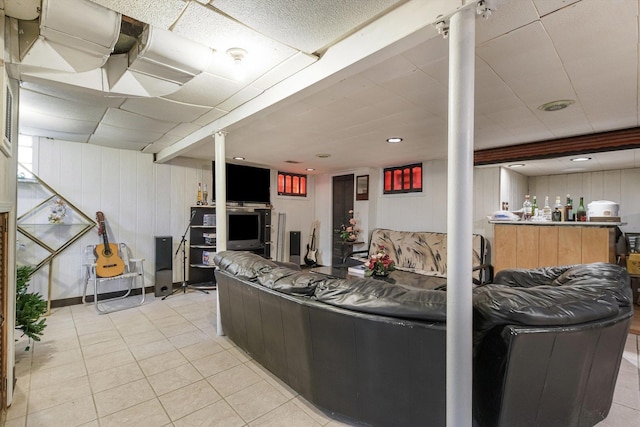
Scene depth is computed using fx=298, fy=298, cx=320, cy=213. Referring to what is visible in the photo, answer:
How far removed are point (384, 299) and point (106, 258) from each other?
4010 millimetres

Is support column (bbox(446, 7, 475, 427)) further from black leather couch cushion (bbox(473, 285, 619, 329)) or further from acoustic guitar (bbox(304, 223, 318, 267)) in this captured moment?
acoustic guitar (bbox(304, 223, 318, 267))

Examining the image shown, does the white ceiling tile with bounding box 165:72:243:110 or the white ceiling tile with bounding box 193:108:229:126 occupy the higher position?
the white ceiling tile with bounding box 165:72:243:110

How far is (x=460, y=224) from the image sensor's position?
1274mm

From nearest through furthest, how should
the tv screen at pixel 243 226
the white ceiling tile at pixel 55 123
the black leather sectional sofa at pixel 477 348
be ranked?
1. the black leather sectional sofa at pixel 477 348
2. the white ceiling tile at pixel 55 123
3. the tv screen at pixel 243 226

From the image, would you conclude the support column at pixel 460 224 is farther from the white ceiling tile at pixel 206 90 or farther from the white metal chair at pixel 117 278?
the white metal chair at pixel 117 278

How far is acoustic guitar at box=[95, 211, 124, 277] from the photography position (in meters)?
3.89

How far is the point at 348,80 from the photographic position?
6.81ft

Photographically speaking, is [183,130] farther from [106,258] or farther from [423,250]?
[423,250]

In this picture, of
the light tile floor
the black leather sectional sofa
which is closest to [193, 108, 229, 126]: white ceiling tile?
the black leather sectional sofa

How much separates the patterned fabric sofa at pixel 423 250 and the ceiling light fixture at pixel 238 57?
12.2ft

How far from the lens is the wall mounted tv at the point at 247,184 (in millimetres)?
5371

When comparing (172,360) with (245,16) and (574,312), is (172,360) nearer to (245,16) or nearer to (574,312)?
(245,16)

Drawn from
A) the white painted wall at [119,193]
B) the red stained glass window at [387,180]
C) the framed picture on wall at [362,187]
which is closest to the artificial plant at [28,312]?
the white painted wall at [119,193]

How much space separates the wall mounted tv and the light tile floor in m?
2.65
